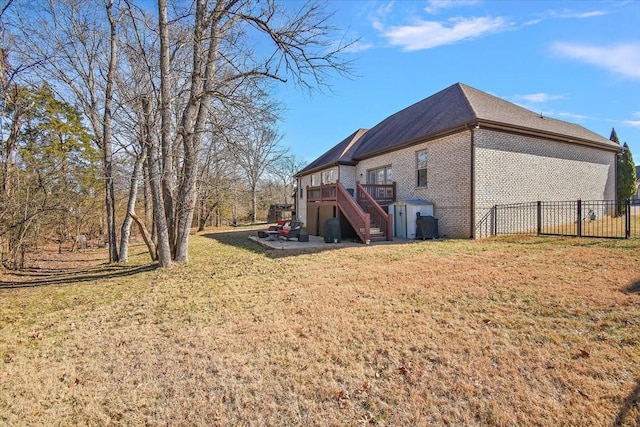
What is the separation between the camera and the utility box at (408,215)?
12.5 metres

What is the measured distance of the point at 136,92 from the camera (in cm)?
1066

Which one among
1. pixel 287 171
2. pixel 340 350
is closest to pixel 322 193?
pixel 340 350

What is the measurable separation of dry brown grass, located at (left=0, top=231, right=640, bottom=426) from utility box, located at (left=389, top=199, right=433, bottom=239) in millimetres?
6078

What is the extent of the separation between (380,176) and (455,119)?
17.5 feet

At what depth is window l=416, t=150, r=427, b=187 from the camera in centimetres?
1352

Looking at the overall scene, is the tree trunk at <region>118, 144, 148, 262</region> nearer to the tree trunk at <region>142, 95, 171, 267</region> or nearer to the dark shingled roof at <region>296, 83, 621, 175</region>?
the tree trunk at <region>142, 95, 171, 267</region>

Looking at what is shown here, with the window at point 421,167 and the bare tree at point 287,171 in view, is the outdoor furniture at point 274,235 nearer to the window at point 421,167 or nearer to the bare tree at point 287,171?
the window at point 421,167

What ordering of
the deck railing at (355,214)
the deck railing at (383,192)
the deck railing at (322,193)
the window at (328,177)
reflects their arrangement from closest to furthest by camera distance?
1. the deck railing at (355,214)
2. the deck railing at (322,193)
3. the deck railing at (383,192)
4. the window at (328,177)

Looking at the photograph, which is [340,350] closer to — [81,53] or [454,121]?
[454,121]

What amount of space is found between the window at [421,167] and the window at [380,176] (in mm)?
1963

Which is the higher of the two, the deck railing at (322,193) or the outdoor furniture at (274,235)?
the deck railing at (322,193)

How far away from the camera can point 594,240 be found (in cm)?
877

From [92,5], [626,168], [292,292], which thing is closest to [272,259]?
[292,292]

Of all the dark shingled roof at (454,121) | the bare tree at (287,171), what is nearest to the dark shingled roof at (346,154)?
the dark shingled roof at (454,121)
